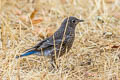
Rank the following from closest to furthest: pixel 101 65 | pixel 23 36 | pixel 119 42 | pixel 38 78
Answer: pixel 38 78
pixel 101 65
pixel 119 42
pixel 23 36

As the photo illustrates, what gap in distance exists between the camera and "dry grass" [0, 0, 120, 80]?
17.3 feet

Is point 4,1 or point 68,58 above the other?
point 4,1

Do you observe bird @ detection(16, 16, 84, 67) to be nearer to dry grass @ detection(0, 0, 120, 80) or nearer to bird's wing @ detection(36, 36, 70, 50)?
bird's wing @ detection(36, 36, 70, 50)

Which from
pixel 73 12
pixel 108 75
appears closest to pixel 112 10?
pixel 73 12

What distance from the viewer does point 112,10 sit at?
9.02 meters

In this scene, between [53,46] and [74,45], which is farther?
[74,45]

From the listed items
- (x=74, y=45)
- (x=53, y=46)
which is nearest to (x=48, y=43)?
(x=53, y=46)

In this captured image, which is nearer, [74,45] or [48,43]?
[48,43]

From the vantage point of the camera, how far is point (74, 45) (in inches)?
269

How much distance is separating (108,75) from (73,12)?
3.91 meters

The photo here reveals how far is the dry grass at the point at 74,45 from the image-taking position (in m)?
5.26

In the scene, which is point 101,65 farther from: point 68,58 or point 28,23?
point 28,23

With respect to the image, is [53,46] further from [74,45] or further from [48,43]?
[74,45]

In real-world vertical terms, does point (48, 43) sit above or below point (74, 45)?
above
